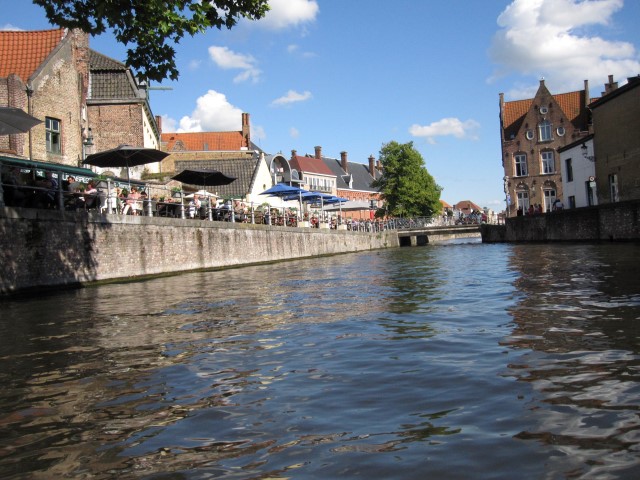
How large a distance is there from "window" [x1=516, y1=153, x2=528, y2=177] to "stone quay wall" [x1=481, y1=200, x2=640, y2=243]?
1451 cm

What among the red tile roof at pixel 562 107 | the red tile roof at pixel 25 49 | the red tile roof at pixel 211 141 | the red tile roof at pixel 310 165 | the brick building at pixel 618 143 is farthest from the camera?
the red tile roof at pixel 310 165

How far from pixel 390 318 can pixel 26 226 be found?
884cm

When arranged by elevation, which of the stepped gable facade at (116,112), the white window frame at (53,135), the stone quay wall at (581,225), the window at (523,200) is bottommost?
the stone quay wall at (581,225)

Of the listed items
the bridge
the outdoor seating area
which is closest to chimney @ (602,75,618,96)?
the bridge

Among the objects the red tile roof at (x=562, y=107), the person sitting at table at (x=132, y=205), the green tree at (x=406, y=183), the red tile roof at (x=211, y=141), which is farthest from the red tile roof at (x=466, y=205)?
the person sitting at table at (x=132, y=205)

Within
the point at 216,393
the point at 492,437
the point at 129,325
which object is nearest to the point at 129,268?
the point at 129,325

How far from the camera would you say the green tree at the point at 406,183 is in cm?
6844

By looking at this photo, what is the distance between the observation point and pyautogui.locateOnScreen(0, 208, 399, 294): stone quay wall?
42.4ft

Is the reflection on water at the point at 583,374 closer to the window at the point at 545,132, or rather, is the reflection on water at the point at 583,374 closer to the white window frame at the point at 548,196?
the white window frame at the point at 548,196

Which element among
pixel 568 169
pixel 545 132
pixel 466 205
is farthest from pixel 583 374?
pixel 466 205

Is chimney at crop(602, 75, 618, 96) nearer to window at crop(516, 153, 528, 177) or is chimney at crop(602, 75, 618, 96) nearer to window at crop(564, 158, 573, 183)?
window at crop(516, 153, 528, 177)

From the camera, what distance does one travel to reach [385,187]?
70250mm

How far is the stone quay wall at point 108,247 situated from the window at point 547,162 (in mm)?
40977

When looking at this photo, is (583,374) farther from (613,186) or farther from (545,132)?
(545,132)
